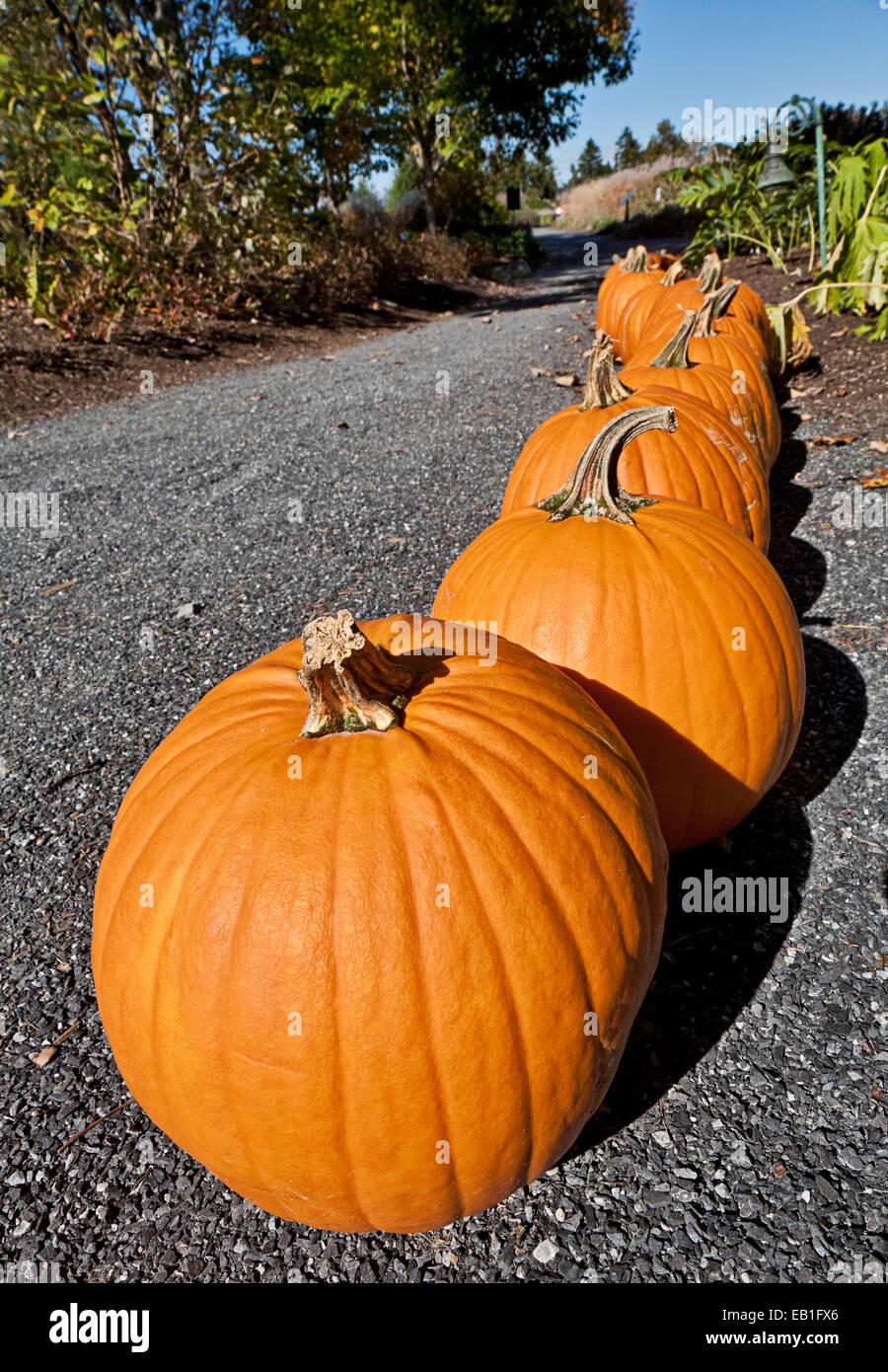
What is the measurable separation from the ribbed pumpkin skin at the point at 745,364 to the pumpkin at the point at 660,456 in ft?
4.15

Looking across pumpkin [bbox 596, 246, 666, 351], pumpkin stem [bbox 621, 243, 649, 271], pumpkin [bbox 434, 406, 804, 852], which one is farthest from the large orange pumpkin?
pumpkin stem [bbox 621, 243, 649, 271]

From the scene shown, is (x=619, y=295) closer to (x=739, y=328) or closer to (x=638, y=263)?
(x=638, y=263)

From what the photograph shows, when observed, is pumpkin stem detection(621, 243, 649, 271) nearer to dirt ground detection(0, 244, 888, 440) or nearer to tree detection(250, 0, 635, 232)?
dirt ground detection(0, 244, 888, 440)

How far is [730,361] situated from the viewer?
15.2 feet

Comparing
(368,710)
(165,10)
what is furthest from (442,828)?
(165,10)

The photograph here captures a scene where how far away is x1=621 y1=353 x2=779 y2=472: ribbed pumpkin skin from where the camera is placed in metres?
3.86

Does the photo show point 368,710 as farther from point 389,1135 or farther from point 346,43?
point 346,43

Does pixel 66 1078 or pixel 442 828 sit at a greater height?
pixel 442 828

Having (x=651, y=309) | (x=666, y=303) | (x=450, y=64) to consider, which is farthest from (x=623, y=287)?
(x=450, y=64)

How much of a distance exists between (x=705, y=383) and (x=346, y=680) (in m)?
3.24

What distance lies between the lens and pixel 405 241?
57.9 feet

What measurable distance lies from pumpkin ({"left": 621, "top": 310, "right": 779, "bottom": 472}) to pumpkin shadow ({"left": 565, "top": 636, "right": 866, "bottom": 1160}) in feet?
5.42

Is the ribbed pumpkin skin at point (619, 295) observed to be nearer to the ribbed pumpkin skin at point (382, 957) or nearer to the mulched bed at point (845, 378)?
the mulched bed at point (845, 378)
